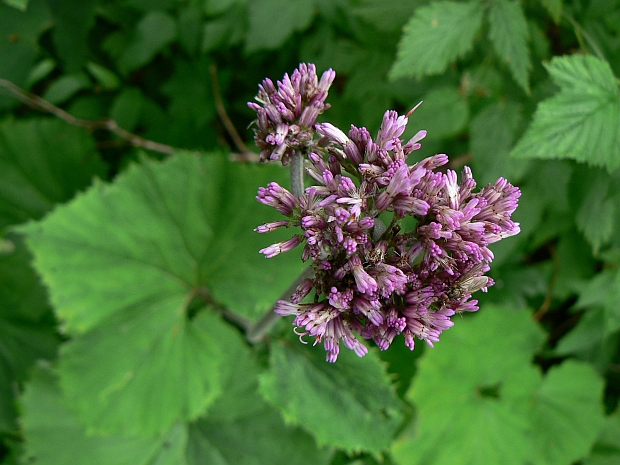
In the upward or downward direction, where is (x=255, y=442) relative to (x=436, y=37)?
downward

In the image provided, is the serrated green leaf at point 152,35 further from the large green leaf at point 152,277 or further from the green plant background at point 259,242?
the large green leaf at point 152,277

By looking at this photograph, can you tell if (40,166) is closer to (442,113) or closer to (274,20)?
(274,20)

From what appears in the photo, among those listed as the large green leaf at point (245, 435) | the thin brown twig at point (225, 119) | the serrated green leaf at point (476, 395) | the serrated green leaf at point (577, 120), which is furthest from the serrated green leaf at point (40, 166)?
the serrated green leaf at point (577, 120)

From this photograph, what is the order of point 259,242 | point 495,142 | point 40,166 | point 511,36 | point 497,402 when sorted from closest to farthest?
point 511,36 → point 495,142 → point 259,242 → point 497,402 → point 40,166

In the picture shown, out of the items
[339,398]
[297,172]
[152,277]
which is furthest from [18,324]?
[297,172]

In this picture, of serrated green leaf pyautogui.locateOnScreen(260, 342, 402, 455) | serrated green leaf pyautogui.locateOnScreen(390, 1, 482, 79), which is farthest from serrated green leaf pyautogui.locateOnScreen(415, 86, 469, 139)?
serrated green leaf pyautogui.locateOnScreen(260, 342, 402, 455)

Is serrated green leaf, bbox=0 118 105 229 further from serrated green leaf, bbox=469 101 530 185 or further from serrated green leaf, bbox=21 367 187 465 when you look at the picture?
serrated green leaf, bbox=469 101 530 185
